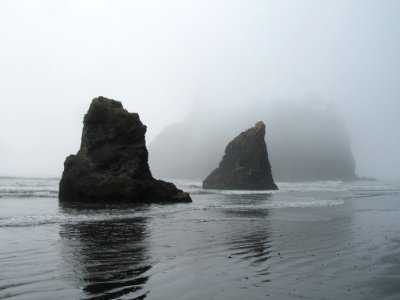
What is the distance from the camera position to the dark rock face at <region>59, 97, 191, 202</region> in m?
36.9

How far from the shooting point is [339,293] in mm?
7895

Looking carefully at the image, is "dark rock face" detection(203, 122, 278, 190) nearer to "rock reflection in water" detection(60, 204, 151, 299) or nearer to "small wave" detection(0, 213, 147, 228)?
"small wave" detection(0, 213, 147, 228)

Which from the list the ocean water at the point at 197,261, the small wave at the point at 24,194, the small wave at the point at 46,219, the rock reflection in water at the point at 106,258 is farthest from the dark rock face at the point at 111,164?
the rock reflection in water at the point at 106,258

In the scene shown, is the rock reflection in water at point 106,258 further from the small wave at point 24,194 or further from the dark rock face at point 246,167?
the dark rock face at point 246,167

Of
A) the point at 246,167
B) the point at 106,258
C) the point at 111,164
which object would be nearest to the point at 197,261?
the point at 106,258

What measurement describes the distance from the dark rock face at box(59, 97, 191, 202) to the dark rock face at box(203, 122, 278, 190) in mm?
44405

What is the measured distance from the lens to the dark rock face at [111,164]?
3691 centimetres

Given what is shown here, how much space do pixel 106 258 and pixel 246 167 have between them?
74.6 m

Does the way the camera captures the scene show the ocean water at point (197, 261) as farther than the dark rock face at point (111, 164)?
No

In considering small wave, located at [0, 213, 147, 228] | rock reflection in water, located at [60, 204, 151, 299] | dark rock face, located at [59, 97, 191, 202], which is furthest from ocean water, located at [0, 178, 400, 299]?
dark rock face, located at [59, 97, 191, 202]

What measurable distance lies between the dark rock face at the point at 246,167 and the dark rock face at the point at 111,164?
1748 inches

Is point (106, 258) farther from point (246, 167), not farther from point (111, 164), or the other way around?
point (246, 167)

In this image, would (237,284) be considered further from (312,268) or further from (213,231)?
(213,231)

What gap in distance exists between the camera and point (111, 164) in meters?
39.3
